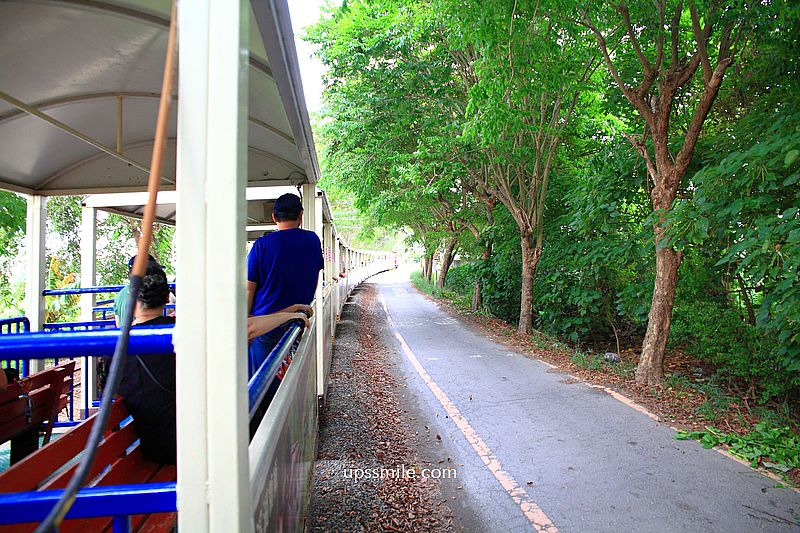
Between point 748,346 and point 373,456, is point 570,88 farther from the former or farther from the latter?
point 373,456

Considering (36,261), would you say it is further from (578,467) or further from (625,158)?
(625,158)

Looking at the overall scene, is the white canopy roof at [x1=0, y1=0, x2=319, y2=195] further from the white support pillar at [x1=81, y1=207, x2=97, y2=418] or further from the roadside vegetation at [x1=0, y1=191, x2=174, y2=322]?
the roadside vegetation at [x1=0, y1=191, x2=174, y2=322]

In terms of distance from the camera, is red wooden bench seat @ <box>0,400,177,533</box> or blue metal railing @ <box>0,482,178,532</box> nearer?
blue metal railing @ <box>0,482,178,532</box>

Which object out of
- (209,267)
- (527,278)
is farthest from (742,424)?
(527,278)

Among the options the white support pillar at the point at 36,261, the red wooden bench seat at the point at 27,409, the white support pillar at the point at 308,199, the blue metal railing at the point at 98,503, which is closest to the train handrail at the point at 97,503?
the blue metal railing at the point at 98,503

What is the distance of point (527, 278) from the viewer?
1312 cm

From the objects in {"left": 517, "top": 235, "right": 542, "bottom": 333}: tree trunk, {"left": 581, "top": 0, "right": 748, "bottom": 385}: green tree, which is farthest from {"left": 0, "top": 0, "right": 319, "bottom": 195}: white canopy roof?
{"left": 517, "top": 235, "right": 542, "bottom": 333}: tree trunk

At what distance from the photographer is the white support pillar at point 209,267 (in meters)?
1.08

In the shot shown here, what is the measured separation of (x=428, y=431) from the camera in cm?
584

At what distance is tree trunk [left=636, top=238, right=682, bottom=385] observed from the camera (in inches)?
283

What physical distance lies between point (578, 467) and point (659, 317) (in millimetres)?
3669

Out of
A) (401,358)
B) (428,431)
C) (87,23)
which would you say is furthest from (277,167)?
(401,358)

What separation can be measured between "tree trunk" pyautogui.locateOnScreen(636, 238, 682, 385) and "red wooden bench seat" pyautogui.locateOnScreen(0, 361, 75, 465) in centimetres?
740

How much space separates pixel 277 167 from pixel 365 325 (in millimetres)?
10418
